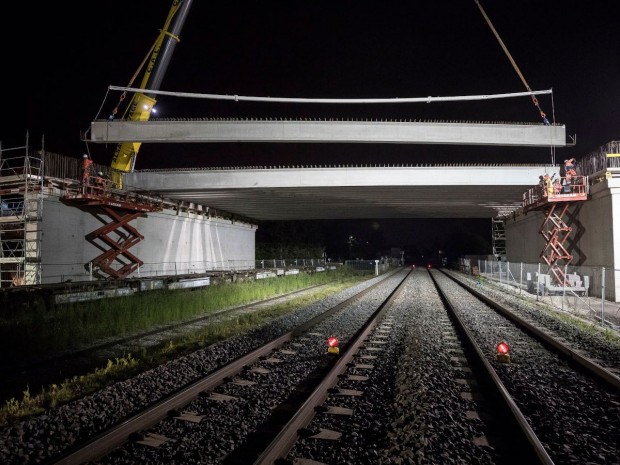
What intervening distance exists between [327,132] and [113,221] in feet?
42.1

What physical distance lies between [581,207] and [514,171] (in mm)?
4227

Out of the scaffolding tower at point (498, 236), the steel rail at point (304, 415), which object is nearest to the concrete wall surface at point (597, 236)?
the steel rail at point (304, 415)

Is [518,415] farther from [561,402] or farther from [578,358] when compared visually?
[578,358]

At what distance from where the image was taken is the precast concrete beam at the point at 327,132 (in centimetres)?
2247

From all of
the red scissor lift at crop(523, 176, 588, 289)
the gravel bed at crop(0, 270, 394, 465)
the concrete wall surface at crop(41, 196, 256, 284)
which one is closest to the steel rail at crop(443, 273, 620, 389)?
the gravel bed at crop(0, 270, 394, 465)

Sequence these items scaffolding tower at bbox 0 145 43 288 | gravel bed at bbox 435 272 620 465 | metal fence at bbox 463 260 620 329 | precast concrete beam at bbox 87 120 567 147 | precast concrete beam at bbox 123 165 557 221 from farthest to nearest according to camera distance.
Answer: precast concrete beam at bbox 123 165 557 221, precast concrete beam at bbox 87 120 567 147, scaffolding tower at bbox 0 145 43 288, metal fence at bbox 463 260 620 329, gravel bed at bbox 435 272 620 465

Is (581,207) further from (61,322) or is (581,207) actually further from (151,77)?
(151,77)

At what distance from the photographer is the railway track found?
375 cm

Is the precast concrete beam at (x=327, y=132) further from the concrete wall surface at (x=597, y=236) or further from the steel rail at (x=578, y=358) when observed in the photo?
the steel rail at (x=578, y=358)

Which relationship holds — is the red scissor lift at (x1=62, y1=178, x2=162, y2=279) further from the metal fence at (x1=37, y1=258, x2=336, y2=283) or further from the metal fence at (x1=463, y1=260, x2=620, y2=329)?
the metal fence at (x1=463, y1=260, x2=620, y2=329)

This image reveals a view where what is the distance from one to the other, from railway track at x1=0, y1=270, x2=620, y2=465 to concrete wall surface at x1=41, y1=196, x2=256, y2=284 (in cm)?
1438

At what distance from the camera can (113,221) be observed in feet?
69.3

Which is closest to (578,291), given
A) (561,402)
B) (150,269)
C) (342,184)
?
(342,184)

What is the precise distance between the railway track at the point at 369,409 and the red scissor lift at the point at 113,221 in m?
14.3
